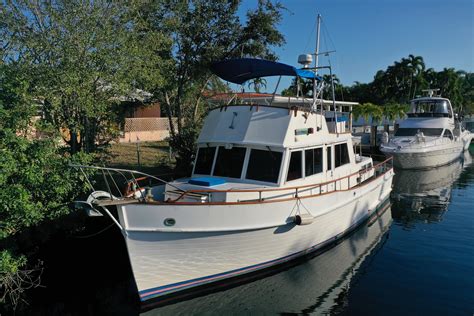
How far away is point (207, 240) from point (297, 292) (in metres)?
2.40

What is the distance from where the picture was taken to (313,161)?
9.68m

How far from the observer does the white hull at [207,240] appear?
7055mm

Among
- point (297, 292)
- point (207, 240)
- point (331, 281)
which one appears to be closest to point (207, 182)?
point (207, 240)

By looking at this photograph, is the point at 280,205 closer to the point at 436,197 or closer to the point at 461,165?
the point at 436,197

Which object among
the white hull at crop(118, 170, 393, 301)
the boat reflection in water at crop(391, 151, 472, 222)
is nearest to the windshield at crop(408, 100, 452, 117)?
the boat reflection in water at crop(391, 151, 472, 222)

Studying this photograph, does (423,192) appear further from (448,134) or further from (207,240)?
(207,240)

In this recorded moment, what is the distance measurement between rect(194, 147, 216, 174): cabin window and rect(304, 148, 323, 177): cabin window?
2355mm

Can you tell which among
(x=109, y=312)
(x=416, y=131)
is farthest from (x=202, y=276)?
(x=416, y=131)

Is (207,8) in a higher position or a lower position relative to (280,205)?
higher

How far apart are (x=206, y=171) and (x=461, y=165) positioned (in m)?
23.9

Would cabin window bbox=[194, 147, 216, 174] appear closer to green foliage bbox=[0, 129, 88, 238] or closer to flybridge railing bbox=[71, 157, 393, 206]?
flybridge railing bbox=[71, 157, 393, 206]

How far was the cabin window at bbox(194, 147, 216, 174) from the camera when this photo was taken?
9695 millimetres

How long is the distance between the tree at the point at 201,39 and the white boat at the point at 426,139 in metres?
12.4

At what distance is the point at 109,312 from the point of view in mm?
7352
